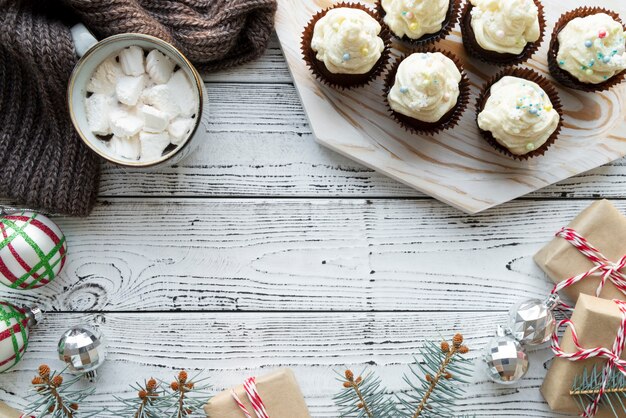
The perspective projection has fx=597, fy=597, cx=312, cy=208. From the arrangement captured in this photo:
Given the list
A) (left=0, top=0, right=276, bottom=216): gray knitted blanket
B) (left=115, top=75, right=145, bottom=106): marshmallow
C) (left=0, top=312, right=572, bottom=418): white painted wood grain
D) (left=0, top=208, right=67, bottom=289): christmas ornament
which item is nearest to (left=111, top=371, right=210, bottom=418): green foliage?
(left=0, top=312, right=572, bottom=418): white painted wood grain

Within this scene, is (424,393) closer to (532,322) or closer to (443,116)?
(532,322)

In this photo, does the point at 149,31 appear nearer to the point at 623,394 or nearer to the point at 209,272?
the point at 209,272

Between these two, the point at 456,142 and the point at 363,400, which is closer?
the point at 363,400

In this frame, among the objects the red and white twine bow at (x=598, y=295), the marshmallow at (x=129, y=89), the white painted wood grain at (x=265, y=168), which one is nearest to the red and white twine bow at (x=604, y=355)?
the red and white twine bow at (x=598, y=295)

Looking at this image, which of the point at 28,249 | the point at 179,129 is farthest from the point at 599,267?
the point at 28,249

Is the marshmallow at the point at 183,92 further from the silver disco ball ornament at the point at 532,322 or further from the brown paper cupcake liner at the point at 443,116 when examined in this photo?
the silver disco ball ornament at the point at 532,322
